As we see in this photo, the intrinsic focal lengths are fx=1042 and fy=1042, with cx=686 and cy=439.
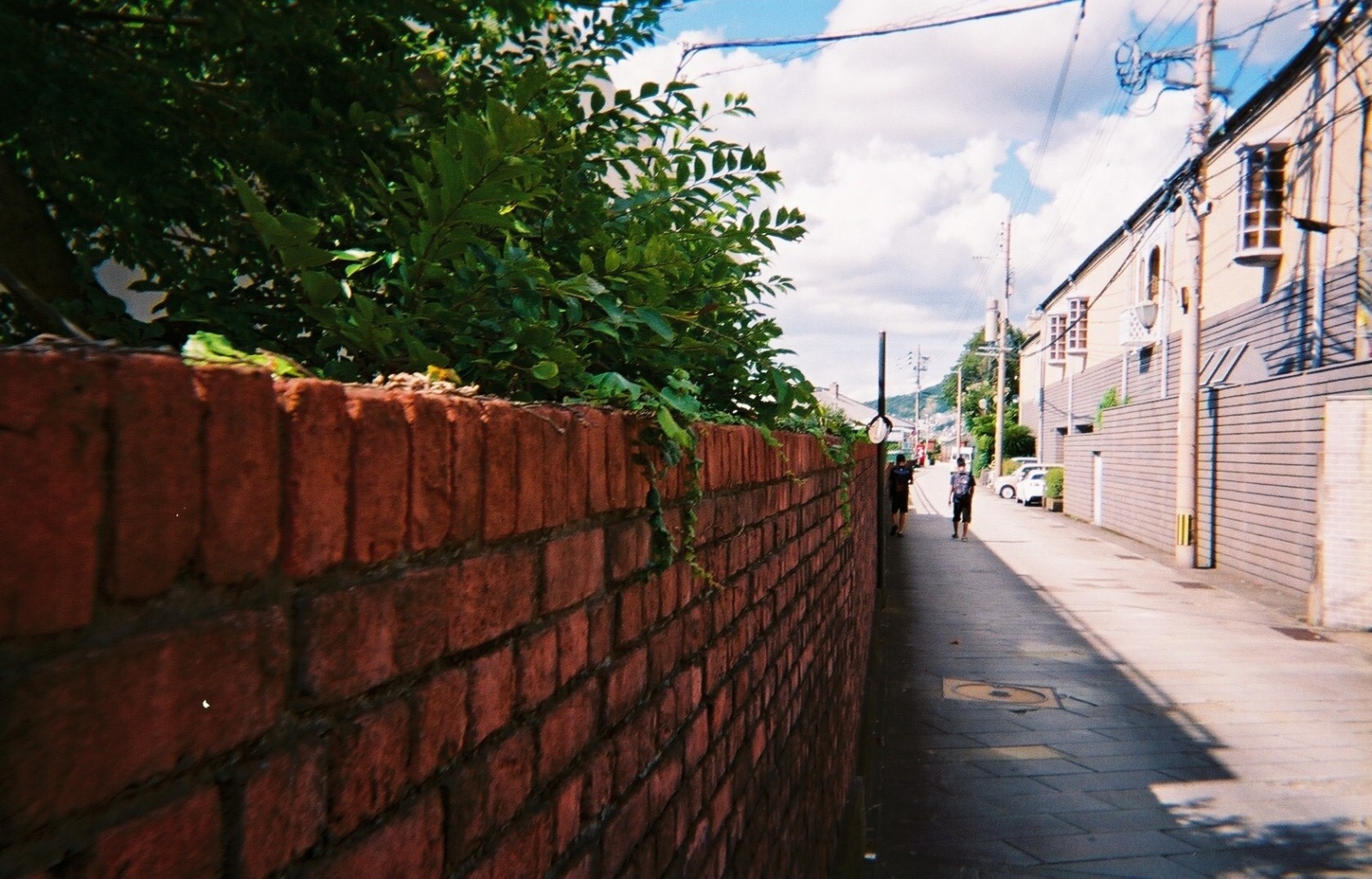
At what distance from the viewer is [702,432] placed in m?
2.29

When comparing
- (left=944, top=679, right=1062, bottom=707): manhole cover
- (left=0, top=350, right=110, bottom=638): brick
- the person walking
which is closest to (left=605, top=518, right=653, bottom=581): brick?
(left=0, top=350, right=110, bottom=638): brick

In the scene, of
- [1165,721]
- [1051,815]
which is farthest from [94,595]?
[1165,721]

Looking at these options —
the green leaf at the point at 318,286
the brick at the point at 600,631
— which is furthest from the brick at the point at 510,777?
the green leaf at the point at 318,286

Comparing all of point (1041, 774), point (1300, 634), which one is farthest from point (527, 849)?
point (1300, 634)

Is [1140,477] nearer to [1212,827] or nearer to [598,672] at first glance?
[1212,827]

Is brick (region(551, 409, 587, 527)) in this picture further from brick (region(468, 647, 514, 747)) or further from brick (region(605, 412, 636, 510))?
brick (region(468, 647, 514, 747))

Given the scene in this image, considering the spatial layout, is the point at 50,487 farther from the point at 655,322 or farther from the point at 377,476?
the point at 655,322

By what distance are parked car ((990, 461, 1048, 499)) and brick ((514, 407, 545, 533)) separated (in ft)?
133

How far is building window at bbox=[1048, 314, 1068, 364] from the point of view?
126 feet

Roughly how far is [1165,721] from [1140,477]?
1653 cm

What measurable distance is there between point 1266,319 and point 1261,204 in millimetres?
1912

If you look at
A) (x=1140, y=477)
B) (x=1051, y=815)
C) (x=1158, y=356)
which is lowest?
(x=1051, y=815)

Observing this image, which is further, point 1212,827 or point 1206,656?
point 1206,656

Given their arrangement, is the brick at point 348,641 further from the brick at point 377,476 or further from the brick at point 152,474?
the brick at point 152,474
